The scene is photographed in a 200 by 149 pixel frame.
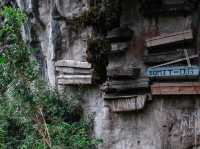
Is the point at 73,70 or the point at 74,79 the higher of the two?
the point at 73,70

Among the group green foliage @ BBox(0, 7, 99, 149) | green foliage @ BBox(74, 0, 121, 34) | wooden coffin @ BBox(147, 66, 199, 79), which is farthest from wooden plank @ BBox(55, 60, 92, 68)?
wooden coffin @ BBox(147, 66, 199, 79)

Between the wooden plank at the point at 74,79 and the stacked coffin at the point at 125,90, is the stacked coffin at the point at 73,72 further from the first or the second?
the stacked coffin at the point at 125,90

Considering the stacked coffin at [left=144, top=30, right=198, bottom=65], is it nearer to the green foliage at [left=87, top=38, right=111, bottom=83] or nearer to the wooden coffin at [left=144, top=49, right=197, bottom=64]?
the wooden coffin at [left=144, top=49, right=197, bottom=64]

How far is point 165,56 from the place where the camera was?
22.0ft

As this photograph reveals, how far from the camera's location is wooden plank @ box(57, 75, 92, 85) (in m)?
7.60

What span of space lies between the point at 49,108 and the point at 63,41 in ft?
4.40

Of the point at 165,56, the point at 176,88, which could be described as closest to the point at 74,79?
the point at 165,56

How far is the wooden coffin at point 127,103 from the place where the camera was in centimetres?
676

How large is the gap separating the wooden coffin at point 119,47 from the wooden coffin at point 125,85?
1.46 feet

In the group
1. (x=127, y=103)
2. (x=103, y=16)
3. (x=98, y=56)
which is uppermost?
(x=103, y=16)

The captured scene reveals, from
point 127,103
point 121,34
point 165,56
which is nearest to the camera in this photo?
point 165,56

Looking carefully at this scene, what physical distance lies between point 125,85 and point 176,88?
32.7 inches

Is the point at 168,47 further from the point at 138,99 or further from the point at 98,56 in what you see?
the point at 98,56

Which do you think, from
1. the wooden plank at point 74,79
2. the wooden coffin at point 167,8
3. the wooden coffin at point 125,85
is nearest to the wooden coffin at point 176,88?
the wooden coffin at point 125,85
